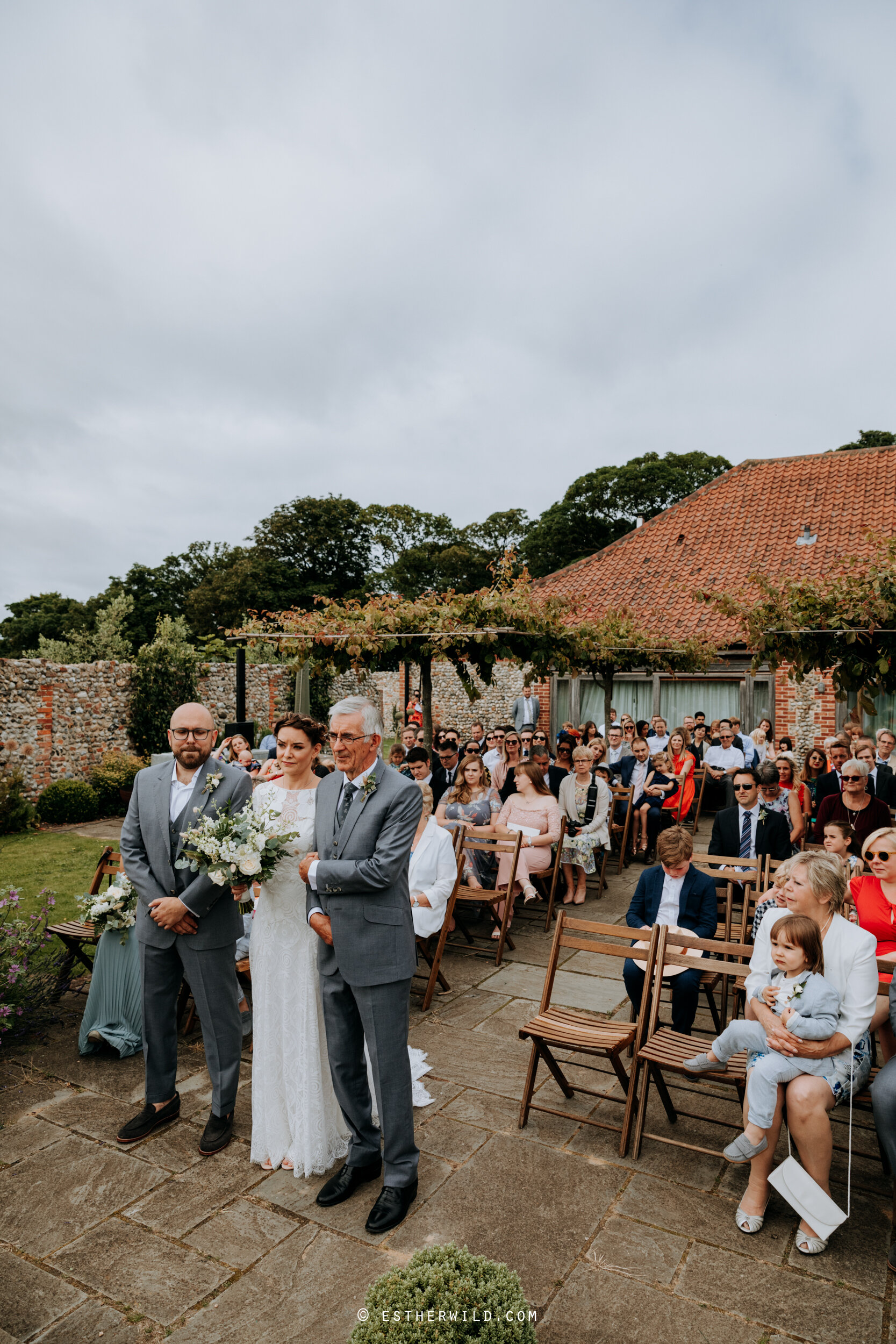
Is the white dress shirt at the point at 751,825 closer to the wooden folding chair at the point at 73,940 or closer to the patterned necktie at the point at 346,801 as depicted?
the patterned necktie at the point at 346,801

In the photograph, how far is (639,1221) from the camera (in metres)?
3.11

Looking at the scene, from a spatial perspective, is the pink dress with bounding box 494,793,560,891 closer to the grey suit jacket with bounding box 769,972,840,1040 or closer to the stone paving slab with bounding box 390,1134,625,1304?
the stone paving slab with bounding box 390,1134,625,1304

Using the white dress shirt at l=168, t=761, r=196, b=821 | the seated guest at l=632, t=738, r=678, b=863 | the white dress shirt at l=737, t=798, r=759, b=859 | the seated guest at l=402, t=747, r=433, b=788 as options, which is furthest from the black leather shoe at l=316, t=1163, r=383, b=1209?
the seated guest at l=632, t=738, r=678, b=863

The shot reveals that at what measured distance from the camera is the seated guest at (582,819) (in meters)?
7.69

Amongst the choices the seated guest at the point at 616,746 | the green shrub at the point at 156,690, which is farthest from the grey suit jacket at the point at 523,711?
the green shrub at the point at 156,690

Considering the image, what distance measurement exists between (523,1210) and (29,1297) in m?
1.81

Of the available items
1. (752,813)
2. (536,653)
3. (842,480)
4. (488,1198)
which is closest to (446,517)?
(842,480)

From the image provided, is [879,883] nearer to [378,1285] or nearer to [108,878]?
→ [378,1285]

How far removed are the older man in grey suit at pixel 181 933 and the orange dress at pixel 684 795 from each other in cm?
713

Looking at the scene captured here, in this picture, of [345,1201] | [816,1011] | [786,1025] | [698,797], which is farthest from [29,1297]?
[698,797]

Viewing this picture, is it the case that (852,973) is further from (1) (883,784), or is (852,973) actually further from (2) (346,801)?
(1) (883,784)

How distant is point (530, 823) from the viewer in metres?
7.22

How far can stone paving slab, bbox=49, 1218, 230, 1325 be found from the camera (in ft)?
8.96

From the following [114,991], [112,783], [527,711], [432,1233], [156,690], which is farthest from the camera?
[527,711]
